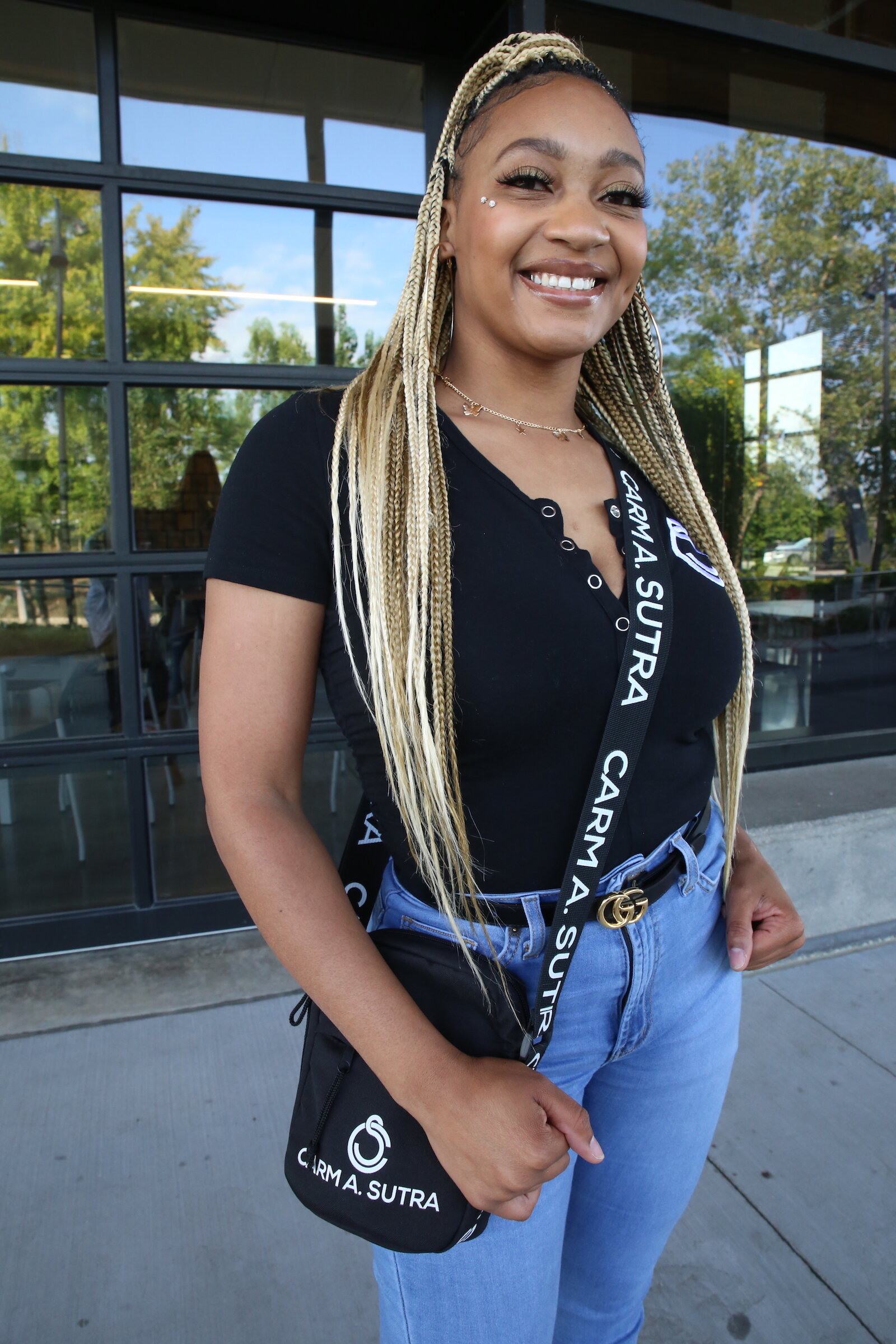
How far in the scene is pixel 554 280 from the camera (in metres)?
1.16

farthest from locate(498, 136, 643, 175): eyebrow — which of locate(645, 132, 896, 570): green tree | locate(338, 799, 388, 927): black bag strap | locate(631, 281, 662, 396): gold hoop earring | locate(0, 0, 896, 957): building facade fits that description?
locate(645, 132, 896, 570): green tree

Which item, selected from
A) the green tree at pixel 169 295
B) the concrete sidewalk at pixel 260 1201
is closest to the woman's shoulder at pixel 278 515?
the concrete sidewalk at pixel 260 1201

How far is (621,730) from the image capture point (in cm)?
107

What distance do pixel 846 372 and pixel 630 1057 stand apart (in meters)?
4.03

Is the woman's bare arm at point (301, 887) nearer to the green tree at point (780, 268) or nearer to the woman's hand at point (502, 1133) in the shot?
the woman's hand at point (502, 1133)

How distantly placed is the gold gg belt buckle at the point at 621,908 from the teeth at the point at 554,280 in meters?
0.80

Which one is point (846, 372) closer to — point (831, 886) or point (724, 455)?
point (724, 455)

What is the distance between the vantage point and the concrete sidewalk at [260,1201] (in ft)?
6.05

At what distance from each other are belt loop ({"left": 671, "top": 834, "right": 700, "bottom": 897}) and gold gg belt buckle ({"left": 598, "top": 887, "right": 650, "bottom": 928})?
103 mm

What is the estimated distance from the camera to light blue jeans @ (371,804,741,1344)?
1.06 m

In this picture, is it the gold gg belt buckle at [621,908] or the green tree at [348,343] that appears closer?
the gold gg belt buckle at [621,908]

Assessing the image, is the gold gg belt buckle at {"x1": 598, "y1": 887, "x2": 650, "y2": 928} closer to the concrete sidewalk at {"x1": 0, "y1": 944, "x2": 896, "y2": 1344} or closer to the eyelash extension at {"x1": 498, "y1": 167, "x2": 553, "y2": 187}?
the eyelash extension at {"x1": 498, "y1": 167, "x2": 553, "y2": 187}

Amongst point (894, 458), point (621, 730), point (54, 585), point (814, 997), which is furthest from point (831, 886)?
point (54, 585)

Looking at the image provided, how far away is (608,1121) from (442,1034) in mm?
380
